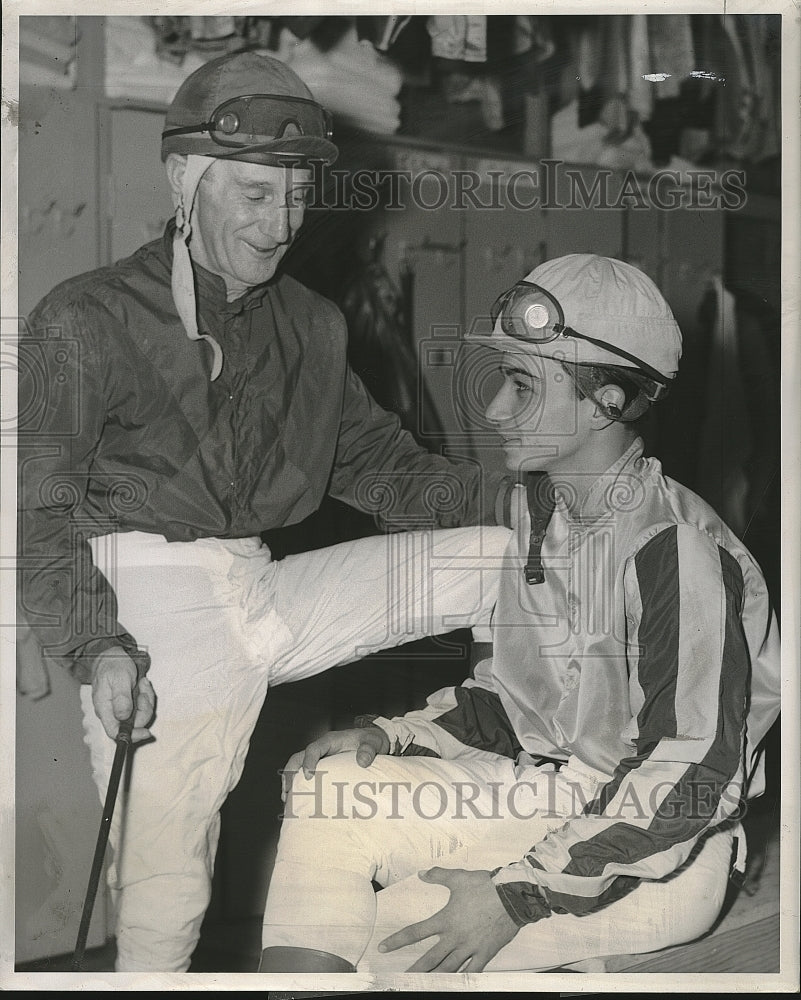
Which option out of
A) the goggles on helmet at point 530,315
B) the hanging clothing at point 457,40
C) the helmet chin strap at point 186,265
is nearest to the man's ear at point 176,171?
the helmet chin strap at point 186,265

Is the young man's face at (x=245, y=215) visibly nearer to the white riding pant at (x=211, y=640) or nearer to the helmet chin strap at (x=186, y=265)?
the helmet chin strap at (x=186, y=265)

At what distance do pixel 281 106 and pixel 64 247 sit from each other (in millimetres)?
473

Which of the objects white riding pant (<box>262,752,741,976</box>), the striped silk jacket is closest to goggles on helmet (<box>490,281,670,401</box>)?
the striped silk jacket

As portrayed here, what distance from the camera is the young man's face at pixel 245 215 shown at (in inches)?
79.8

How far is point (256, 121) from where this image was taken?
6.63ft

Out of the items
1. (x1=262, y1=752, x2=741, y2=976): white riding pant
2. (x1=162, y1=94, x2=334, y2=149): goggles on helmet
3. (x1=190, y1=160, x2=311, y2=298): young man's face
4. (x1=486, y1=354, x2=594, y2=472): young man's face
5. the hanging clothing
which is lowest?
(x1=262, y1=752, x2=741, y2=976): white riding pant

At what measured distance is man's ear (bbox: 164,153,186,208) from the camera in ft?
6.64

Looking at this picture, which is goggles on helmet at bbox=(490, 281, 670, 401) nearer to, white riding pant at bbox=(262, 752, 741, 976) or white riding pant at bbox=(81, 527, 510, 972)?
white riding pant at bbox=(81, 527, 510, 972)

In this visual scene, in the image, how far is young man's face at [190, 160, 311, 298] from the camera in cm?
203

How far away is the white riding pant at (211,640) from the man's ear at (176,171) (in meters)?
0.63

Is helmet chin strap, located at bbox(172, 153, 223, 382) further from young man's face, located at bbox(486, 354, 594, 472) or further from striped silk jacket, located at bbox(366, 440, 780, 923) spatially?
striped silk jacket, located at bbox(366, 440, 780, 923)

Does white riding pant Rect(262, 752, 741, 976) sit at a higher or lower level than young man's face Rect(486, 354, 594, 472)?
lower

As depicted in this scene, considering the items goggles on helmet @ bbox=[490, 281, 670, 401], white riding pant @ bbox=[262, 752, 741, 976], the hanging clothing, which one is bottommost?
white riding pant @ bbox=[262, 752, 741, 976]

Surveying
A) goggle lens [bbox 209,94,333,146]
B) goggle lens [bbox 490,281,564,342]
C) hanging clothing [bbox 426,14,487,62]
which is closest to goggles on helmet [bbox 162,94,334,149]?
goggle lens [bbox 209,94,333,146]
